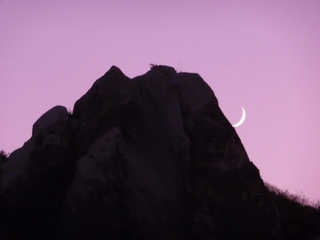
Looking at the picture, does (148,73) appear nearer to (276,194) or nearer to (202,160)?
(202,160)

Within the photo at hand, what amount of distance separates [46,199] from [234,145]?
6.78 meters

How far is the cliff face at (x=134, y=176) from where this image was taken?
1861 cm

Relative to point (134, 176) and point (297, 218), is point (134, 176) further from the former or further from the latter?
point (297, 218)

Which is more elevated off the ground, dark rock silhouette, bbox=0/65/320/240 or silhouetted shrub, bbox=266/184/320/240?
dark rock silhouette, bbox=0/65/320/240

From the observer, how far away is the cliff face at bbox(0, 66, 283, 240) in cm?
1861

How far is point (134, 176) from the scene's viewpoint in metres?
19.3

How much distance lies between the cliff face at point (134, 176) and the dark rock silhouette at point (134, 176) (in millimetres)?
33

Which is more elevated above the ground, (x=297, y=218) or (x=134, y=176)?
Result: (x=134, y=176)

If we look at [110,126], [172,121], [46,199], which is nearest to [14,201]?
[46,199]

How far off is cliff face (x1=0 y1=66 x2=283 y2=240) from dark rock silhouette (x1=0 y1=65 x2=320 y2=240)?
0.03 meters

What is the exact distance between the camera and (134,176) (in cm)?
1927

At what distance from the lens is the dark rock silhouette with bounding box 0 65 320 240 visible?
18609mm

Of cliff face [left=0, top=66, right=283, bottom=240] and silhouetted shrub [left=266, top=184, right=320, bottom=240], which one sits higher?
cliff face [left=0, top=66, right=283, bottom=240]

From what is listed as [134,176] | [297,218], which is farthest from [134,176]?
[297,218]
